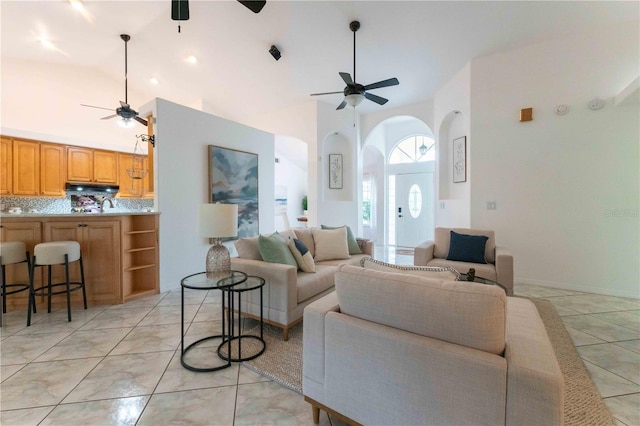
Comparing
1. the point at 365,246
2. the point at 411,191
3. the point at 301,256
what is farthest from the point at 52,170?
the point at 411,191

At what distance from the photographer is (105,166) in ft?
19.7

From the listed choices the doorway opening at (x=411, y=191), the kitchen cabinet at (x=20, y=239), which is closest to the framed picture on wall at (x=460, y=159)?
the doorway opening at (x=411, y=191)

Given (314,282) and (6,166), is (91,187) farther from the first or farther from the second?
→ (314,282)

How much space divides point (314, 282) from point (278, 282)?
1.34ft

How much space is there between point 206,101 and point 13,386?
Result: 5.79 m

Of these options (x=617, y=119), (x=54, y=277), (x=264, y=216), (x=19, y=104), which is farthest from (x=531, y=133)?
(x=19, y=104)

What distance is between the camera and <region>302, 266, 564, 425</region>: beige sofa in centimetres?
88

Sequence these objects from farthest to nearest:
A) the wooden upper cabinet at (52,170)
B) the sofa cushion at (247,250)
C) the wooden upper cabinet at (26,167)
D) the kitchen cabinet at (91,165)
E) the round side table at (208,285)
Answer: the kitchen cabinet at (91,165) < the wooden upper cabinet at (52,170) < the wooden upper cabinet at (26,167) < the sofa cushion at (247,250) < the round side table at (208,285)

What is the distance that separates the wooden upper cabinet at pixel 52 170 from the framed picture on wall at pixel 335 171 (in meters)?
5.46

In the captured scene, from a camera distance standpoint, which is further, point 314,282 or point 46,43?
point 46,43

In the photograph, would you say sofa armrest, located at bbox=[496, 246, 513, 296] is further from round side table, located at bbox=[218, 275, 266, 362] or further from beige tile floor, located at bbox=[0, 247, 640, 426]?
round side table, located at bbox=[218, 275, 266, 362]

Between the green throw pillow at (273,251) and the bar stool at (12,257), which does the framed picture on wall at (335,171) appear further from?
the bar stool at (12,257)

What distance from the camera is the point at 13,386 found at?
5.46ft

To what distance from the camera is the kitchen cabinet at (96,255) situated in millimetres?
2947
